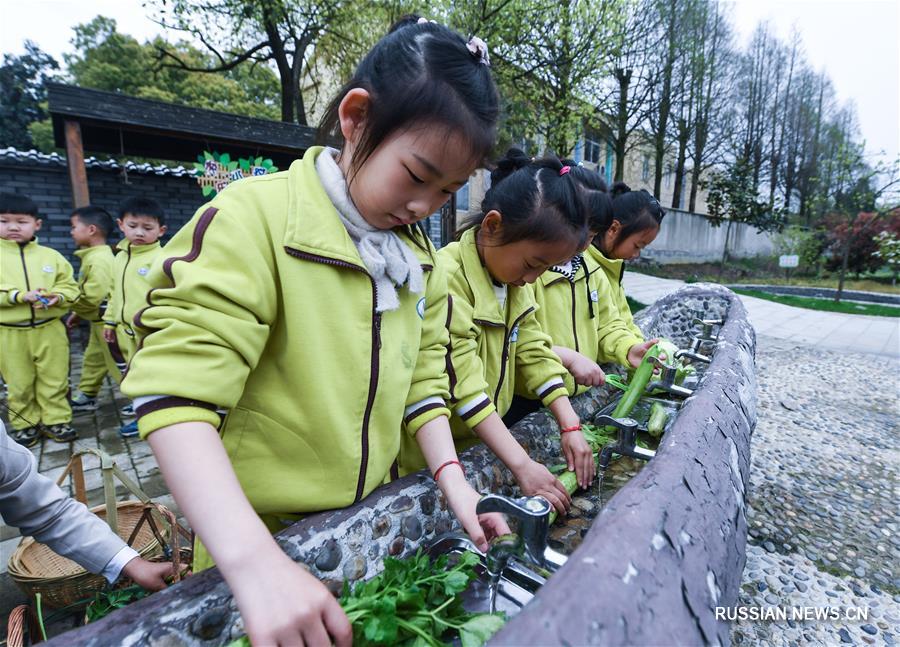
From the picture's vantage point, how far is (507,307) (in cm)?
171

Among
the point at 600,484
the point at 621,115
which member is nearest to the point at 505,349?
the point at 600,484

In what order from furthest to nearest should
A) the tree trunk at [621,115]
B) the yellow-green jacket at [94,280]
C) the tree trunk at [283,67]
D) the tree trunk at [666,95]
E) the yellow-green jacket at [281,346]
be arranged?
1. the tree trunk at [666,95]
2. the tree trunk at [621,115]
3. the tree trunk at [283,67]
4. the yellow-green jacket at [94,280]
5. the yellow-green jacket at [281,346]

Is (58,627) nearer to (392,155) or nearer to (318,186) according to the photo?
(318,186)

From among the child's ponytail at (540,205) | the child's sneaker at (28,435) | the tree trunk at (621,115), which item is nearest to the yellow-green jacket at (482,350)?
the child's ponytail at (540,205)

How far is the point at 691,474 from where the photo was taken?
1087 mm

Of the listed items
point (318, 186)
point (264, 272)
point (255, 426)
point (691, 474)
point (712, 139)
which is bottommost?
point (691, 474)

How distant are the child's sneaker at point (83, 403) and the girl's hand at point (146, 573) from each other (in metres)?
4.12

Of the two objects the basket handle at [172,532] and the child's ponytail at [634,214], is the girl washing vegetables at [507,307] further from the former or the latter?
the child's ponytail at [634,214]

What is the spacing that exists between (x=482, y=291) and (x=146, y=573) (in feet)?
4.04

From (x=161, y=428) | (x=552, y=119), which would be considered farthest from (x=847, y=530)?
(x=552, y=119)

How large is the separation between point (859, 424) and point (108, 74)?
20.8 metres

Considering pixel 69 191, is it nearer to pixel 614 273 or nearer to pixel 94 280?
pixel 94 280

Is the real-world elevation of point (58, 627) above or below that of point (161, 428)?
below

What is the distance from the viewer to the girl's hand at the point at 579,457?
156cm
